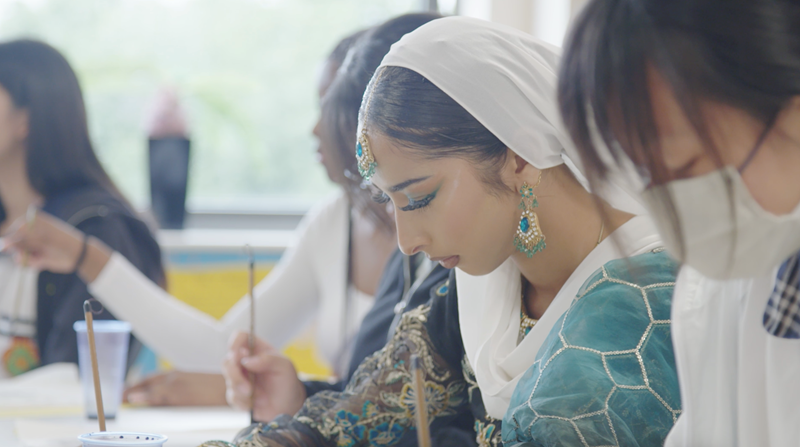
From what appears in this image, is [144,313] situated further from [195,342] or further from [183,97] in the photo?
[183,97]

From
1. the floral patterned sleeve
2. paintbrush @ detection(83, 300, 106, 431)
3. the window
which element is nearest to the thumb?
the floral patterned sleeve

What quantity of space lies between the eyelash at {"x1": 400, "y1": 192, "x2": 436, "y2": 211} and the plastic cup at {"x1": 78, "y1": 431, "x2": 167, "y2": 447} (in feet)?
1.33

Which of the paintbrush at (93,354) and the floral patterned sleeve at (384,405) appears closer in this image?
the paintbrush at (93,354)

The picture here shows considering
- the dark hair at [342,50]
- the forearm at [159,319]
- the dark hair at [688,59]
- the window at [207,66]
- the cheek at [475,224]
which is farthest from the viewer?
the window at [207,66]

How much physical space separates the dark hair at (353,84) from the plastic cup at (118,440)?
2.44ft

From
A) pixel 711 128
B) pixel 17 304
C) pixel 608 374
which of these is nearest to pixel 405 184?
pixel 608 374

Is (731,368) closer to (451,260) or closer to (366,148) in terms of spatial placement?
(451,260)

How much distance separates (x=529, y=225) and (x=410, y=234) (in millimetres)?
154

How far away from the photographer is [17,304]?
2039 millimetres

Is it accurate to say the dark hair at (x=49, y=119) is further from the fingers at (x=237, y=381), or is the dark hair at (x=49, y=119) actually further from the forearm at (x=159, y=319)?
the fingers at (x=237, y=381)

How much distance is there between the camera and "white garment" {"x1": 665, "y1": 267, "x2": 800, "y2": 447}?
0.70 metres

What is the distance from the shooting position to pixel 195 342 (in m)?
2.00

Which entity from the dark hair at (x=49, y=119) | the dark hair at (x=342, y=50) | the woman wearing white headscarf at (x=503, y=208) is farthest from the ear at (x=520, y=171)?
the dark hair at (x=49, y=119)

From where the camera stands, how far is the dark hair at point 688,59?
1.99 feet
